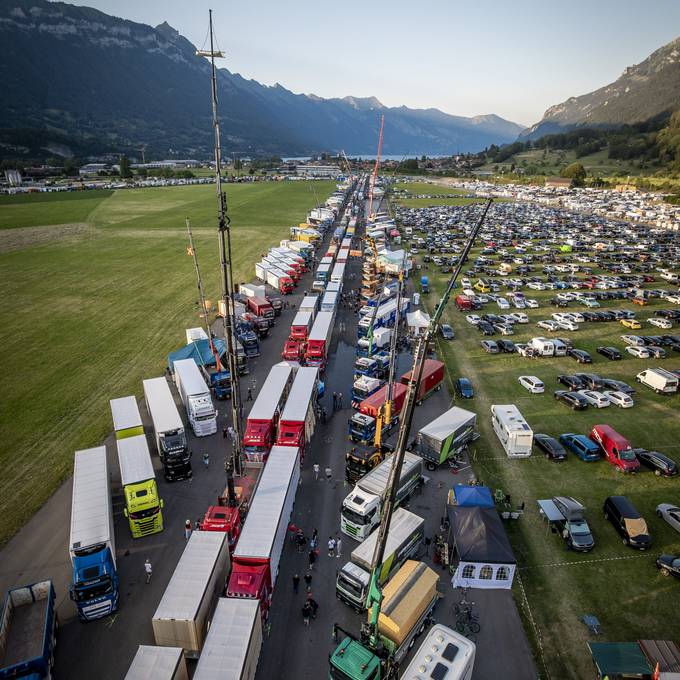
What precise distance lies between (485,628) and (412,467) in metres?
7.59

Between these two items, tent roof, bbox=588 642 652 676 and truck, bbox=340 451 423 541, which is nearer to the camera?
tent roof, bbox=588 642 652 676

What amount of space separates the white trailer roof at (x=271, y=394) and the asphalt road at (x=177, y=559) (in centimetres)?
339

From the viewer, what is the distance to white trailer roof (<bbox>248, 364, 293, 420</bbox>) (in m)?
27.0

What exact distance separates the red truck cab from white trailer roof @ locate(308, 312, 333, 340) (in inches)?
836

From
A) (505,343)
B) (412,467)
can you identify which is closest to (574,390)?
(505,343)

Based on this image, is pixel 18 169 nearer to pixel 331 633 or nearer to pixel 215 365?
pixel 215 365

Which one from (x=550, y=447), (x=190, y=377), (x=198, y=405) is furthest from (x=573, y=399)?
(x=190, y=377)

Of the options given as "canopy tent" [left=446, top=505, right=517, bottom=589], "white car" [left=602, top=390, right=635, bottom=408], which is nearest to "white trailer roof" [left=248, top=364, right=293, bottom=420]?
"canopy tent" [left=446, top=505, right=517, bottom=589]

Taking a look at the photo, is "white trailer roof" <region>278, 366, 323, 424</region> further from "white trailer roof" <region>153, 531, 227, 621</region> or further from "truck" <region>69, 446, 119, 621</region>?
"truck" <region>69, 446, 119, 621</region>

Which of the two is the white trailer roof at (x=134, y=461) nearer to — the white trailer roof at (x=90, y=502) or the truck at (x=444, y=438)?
the white trailer roof at (x=90, y=502)

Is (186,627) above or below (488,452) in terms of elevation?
above

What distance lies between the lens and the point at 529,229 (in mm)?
104625

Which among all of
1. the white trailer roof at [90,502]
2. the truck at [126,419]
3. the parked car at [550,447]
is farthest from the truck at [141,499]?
the parked car at [550,447]

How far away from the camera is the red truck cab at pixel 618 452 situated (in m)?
25.9
